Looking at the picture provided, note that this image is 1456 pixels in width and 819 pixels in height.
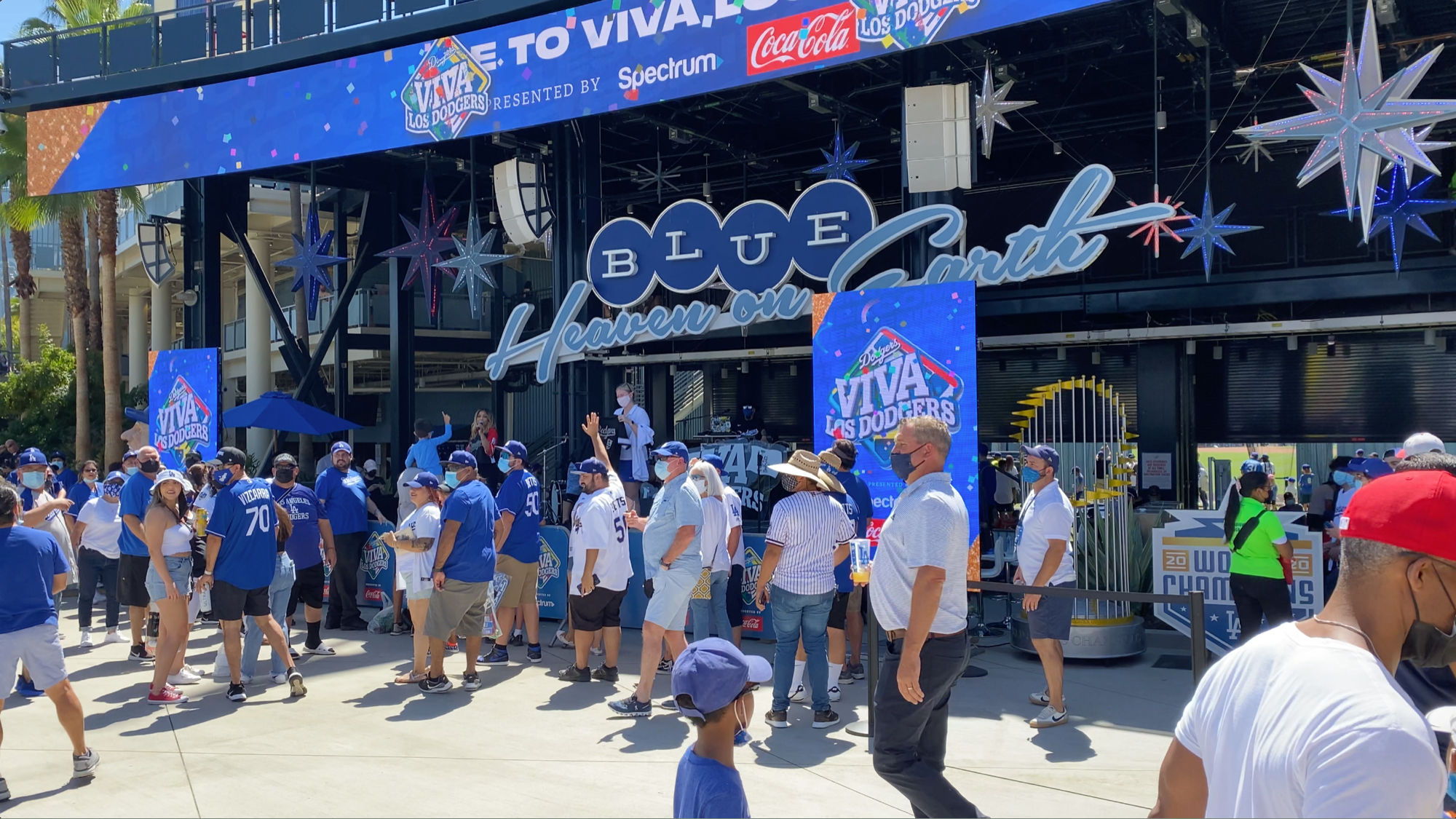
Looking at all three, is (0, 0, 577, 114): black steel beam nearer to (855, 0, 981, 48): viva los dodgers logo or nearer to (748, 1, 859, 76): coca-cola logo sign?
(748, 1, 859, 76): coca-cola logo sign

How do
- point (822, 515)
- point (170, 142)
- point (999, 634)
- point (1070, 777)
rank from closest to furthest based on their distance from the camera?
1. point (1070, 777)
2. point (822, 515)
3. point (999, 634)
4. point (170, 142)

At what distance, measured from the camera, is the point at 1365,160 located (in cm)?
949

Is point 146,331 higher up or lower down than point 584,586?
higher up

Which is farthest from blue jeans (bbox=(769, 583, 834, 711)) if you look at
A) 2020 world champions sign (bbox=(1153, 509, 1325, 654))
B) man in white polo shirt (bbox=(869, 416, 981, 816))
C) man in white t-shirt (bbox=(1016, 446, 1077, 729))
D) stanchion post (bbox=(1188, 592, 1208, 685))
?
2020 world champions sign (bbox=(1153, 509, 1325, 654))

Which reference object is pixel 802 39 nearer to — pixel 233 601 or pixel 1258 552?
pixel 1258 552

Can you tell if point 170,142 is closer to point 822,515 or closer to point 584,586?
point 584,586

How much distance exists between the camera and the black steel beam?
1416cm

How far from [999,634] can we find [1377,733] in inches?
391

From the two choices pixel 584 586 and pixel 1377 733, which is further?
pixel 584 586

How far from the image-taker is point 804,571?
754cm

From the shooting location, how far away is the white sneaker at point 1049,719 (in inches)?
306

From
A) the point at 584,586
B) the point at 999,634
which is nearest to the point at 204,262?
the point at 584,586

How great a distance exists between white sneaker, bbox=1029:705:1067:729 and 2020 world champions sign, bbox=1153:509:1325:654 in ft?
8.36

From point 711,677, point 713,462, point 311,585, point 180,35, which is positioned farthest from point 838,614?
point 180,35
